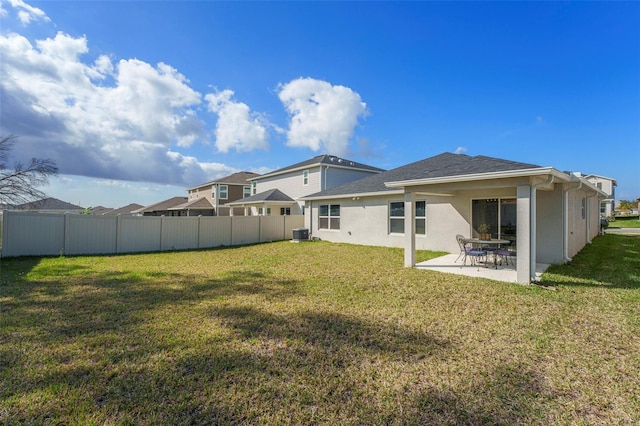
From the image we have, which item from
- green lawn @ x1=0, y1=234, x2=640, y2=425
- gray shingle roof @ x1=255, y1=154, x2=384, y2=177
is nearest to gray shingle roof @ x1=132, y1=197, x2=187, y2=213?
gray shingle roof @ x1=255, y1=154, x2=384, y2=177

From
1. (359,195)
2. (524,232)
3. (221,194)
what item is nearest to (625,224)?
(359,195)

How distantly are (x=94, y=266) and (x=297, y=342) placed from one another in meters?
9.31

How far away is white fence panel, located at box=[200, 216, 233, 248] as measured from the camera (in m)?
15.5

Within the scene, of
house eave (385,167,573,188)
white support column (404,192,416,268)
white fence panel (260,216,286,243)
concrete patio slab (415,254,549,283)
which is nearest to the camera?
house eave (385,167,573,188)

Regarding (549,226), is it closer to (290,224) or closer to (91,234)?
(290,224)

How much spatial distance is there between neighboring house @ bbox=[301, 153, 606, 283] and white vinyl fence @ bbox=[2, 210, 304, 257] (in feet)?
17.6

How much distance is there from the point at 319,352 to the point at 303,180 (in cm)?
2141

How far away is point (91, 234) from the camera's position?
12367 millimetres

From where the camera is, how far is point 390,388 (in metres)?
2.99

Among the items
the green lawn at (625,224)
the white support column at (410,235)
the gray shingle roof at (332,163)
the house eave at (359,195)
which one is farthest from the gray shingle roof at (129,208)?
the green lawn at (625,224)

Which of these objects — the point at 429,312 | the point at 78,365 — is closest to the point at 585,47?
the point at 429,312

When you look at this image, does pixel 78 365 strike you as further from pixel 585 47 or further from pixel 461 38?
pixel 585 47

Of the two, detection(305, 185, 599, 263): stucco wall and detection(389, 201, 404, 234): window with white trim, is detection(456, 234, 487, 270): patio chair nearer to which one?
detection(305, 185, 599, 263): stucco wall

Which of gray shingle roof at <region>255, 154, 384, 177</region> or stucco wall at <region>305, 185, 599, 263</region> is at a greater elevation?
gray shingle roof at <region>255, 154, 384, 177</region>
